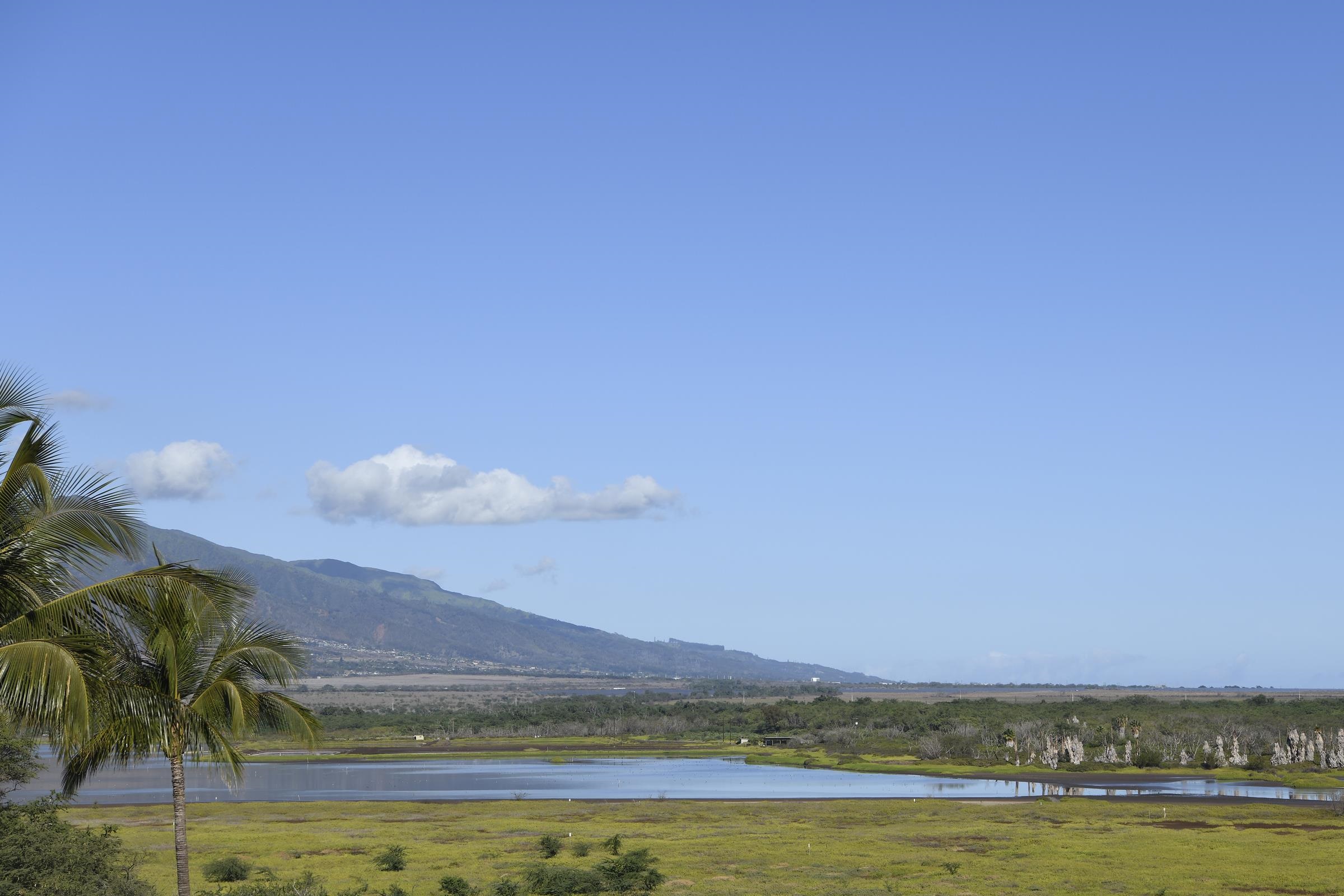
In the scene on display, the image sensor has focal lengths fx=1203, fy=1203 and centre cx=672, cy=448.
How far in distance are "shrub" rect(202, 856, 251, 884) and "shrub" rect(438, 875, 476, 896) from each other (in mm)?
8537

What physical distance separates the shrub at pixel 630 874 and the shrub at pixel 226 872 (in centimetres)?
1481

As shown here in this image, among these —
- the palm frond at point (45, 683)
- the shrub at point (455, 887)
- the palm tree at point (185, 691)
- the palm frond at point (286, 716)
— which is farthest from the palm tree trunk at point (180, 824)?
the shrub at point (455, 887)

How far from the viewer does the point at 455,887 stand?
46.5 m

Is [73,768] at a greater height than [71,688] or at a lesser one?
lesser

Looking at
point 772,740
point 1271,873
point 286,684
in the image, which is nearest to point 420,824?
point 1271,873

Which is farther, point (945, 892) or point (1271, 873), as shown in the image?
point (1271, 873)

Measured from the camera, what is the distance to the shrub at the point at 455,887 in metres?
45.5

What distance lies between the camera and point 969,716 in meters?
166

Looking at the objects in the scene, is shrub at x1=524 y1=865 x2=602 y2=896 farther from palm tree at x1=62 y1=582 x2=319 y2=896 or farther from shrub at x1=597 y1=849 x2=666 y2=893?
palm tree at x1=62 y1=582 x2=319 y2=896

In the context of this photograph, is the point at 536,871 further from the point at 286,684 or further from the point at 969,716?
the point at 969,716

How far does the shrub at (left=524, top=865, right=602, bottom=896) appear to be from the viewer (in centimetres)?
4694

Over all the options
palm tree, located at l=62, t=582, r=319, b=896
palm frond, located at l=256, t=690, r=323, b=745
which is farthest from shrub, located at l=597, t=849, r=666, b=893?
palm tree, located at l=62, t=582, r=319, b=896

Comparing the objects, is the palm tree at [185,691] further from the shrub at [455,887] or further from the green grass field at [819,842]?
the shrub at [455,887]

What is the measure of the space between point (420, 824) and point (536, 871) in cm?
2889
